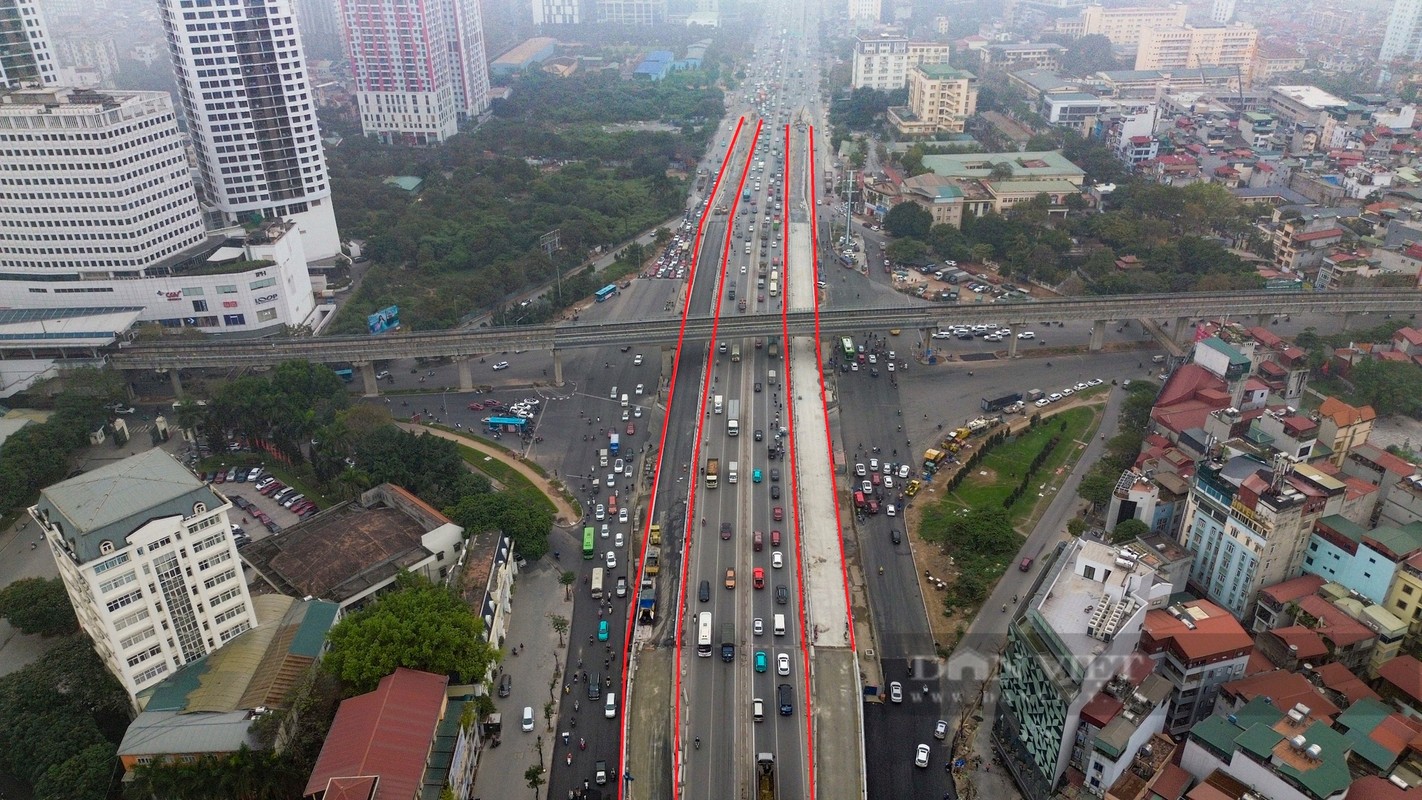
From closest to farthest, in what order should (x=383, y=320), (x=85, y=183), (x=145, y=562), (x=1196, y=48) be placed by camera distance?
1. (x=145, y=562)
2. (x=85, y=183)
3. (x=383, y=320)
4. (x=1196, y=48)

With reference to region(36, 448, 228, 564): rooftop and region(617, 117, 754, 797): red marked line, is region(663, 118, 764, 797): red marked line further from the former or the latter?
region(36, 448, 228, 564): rooftop

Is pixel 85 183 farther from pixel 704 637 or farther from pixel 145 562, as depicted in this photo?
pixel 704 637

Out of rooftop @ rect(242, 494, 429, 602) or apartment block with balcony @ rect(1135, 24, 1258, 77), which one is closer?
rooftop @ rect(242, 494, 429, 602)

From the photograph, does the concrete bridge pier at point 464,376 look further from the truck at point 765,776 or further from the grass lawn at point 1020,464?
the truck at point 765,776

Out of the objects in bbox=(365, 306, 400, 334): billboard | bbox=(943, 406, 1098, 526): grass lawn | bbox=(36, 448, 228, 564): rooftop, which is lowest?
bbox=(943, 406, 1098, 526): grass lawn

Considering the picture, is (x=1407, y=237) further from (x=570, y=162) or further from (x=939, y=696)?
(x=570, y=162)

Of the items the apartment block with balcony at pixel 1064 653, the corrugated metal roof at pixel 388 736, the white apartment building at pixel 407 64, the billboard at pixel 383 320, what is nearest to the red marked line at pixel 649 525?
the corrugated metal roof at pixel 388 736

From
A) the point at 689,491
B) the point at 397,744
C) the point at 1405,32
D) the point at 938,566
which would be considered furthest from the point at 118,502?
the point at 1405,32

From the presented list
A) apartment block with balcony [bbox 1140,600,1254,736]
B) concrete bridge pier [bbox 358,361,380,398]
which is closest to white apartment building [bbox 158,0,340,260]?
concrete bridge pier [bbox 358,361,380,398]
